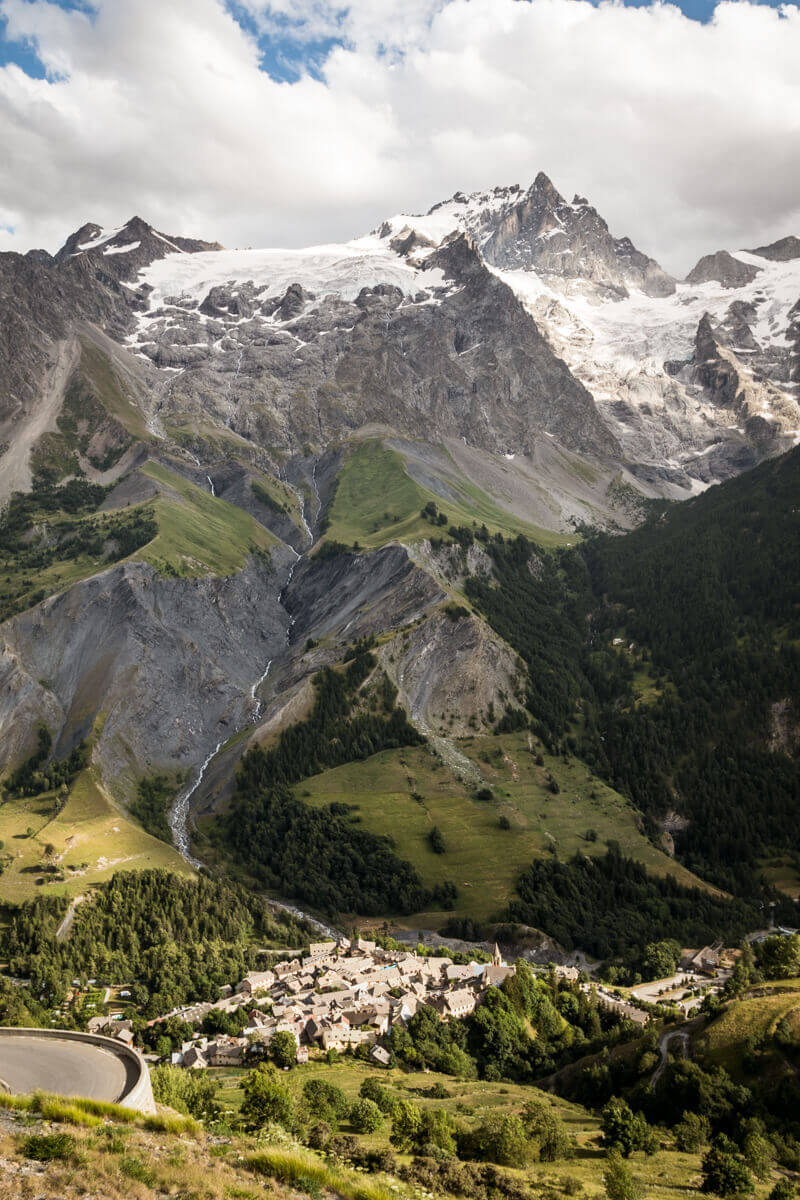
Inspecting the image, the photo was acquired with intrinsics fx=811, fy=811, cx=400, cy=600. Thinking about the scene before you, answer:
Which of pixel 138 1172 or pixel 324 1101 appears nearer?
pixel 138 1172

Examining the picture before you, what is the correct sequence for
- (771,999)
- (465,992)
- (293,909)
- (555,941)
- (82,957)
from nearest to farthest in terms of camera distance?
(771,999) → (465,992) → (82,957) → (555,941) → (293,909)

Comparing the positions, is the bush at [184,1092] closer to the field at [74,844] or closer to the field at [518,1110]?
→ the field at [518,1110]

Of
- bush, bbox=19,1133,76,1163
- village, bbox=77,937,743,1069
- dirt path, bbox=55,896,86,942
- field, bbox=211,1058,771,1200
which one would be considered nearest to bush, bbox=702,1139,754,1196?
field, bbox=211,1058,771,1200

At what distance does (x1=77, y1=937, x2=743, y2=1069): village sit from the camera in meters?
99.1

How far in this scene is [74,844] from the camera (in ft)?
552

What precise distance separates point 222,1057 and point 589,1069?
140 ft

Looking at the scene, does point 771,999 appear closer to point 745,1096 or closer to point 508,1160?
point 745,1096

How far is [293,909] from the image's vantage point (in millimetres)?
172500

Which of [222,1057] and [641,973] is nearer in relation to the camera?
[222,1057]

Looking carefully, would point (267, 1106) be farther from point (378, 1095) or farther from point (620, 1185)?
point (378, 1095)

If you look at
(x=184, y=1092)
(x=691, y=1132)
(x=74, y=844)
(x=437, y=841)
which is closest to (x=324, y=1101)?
(x=184, y=1092)

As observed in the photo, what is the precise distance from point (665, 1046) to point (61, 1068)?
62411mm

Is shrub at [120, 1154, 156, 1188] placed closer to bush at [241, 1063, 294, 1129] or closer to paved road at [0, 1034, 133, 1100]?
paved road at [0, 1034, 133, 1100]

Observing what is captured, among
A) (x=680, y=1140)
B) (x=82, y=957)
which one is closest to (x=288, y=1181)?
(x=680, y=1140)
